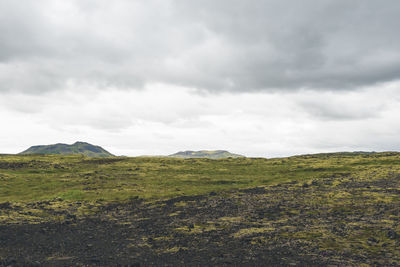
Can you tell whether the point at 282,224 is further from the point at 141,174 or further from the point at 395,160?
the point at 395,160

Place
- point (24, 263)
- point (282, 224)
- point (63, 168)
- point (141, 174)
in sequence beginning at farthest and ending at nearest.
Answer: point (63, 168), point (141, 174), point (282, 224), point (24, 263)

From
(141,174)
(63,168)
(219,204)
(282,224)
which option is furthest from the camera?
(63,168)

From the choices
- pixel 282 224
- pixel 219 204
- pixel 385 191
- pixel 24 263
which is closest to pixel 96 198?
pixel 219 204

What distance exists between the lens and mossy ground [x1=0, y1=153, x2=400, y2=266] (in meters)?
24.5

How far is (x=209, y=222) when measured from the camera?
119ft

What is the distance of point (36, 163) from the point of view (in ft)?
353

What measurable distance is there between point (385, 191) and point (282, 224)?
82.7ft

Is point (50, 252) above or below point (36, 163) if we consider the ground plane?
below

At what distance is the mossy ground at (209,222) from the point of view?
24.5 metres

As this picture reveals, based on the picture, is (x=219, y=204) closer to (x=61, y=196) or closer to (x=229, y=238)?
(x=229, y=238)

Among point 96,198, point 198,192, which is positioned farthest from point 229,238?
point 96,198

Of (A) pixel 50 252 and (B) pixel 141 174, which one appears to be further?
(B) pixel 141 174

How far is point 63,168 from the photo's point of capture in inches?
3994

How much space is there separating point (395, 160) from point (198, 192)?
2827 inches
